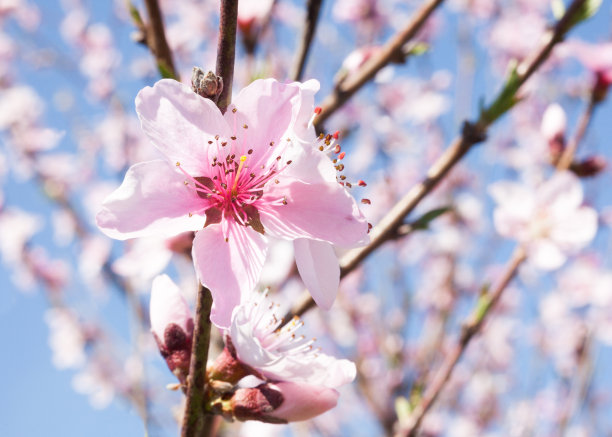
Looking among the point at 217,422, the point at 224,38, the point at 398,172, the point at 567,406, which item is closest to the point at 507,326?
the point at 398,172

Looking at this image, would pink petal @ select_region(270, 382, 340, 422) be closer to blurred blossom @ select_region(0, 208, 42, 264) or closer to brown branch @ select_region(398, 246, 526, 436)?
brown branch @ select_region(398, 246, 526, 436)

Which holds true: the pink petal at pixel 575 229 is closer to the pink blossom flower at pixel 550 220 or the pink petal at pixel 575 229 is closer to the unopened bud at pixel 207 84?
the pink blossom flower at pixel 550 220

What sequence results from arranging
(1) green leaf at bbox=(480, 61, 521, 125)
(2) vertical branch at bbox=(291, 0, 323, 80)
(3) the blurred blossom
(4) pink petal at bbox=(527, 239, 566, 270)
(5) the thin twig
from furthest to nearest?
(3) the blurred blossom
(4) pink petal at bbox=(527, 239, 566, 270)
(5) the thin twig
(2) vertical branch at bbox=(291, 0, 323, 80)
(1) green leaf at bbox=(480, 61, 521, 125)

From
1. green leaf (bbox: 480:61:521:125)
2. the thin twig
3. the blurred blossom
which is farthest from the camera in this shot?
the blurred blossom

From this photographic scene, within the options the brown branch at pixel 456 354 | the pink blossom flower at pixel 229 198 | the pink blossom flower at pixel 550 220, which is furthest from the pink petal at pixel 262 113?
the pink blossom flower at pixel 550 220

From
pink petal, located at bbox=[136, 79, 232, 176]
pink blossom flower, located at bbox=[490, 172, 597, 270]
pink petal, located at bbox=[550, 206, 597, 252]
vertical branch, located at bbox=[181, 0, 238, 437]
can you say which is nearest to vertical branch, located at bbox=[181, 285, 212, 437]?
vertical branch, located at bbox=[181, 0, 238, 437]

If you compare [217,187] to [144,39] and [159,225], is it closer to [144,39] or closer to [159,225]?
[159,225]

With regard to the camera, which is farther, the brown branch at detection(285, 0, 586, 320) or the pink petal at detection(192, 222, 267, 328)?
the brown branch at detection(285, 0, 586, 320)
